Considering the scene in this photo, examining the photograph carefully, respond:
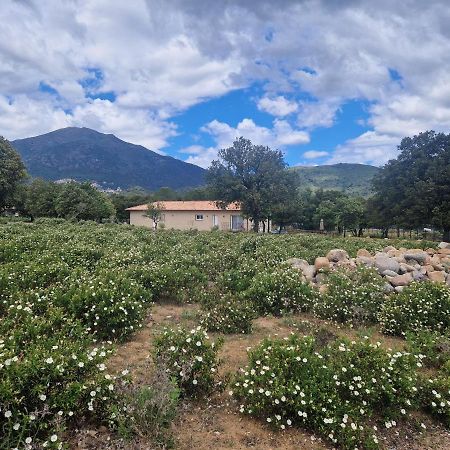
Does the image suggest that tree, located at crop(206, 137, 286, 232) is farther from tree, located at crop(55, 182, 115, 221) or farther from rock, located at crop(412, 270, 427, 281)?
rock, located at crop(412, 270, 427, 281)

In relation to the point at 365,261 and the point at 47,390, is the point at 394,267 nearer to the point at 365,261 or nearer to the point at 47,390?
the point at 365,261

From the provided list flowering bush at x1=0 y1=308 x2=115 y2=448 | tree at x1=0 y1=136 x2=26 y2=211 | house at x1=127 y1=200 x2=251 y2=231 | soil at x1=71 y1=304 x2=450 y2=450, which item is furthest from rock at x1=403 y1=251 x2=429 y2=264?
tree at x1=0 y1=136 x2=26 y2=211

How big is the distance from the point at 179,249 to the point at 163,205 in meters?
38.6

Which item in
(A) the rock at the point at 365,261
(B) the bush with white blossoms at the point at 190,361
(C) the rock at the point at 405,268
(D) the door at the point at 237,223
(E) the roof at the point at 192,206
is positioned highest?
(E) the roof at the point at 192,206

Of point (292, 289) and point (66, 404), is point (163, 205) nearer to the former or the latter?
point (292, 289)

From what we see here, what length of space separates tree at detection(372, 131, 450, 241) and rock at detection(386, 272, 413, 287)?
70.0 ft

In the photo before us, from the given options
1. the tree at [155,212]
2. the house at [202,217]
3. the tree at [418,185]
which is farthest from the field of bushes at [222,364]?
the house at [202,217]

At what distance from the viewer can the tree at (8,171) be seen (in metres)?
38.8

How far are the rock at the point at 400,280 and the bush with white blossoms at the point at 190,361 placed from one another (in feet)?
21.1

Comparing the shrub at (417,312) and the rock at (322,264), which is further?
the rock at (322,264)

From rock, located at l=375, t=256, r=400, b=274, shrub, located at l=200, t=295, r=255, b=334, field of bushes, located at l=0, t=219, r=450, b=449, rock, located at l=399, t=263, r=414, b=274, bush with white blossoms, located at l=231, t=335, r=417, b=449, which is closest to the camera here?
field of bushes, located at l=0, t=219, r=450, b=449

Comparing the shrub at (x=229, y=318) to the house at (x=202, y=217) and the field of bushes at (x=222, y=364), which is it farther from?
the house at (x=202, y=217)

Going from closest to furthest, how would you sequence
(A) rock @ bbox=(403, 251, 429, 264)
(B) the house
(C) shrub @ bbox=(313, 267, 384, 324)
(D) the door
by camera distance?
(C) shrub @ bbox=(313, 267, 384, 324), (A) rock @ bbox=(403, 251, 429, 264), (B) the house, (D) the door

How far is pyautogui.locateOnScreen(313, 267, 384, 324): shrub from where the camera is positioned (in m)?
7.77
